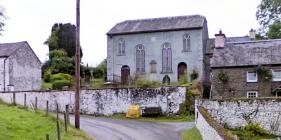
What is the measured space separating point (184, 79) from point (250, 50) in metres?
7.16

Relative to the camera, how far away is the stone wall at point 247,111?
34.2 meters

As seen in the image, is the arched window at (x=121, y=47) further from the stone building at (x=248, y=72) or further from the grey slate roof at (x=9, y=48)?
the stone building at (x=248, y=72)

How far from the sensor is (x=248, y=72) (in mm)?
43094

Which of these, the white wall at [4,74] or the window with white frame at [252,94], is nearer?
the window with white frame at [252,94]

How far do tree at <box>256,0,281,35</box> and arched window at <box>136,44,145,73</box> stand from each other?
18.0 metres

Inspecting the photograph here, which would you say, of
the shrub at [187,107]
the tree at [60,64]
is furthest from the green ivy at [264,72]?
the tree at [60,64]

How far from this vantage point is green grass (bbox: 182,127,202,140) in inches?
1055

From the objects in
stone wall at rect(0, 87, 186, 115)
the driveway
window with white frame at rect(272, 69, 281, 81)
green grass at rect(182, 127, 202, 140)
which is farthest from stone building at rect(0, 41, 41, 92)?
green grass at rect(182, 127, 202, 140)

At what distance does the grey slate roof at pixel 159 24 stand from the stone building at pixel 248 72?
10720 millimetres

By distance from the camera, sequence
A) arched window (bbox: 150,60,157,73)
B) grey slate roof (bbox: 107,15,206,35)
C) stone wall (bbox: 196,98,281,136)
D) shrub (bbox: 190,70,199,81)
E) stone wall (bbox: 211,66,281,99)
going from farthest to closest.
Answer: arched window (bbox: 150,60,157,73), grey slate roof (bbox: 107,15,206,35), shrub (bbox: 190,70,199,81), stone wall (bbox: 211,66,281,99), stone wall (bbox: 196,98,281,136)

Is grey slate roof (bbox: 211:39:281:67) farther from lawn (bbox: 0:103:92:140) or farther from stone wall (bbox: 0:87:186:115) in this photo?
lawn (bbox: 0:103:92:140)

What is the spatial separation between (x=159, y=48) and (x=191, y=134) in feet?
93.4

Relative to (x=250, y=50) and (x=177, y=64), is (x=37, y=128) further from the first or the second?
(x=177, y=64)

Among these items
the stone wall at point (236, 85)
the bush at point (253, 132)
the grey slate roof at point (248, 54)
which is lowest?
the bush at point (253, 132)
